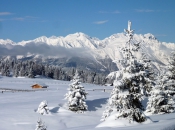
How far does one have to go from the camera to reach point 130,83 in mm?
19141

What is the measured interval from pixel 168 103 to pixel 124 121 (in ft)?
40.5

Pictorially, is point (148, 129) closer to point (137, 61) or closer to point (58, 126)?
point (137, 61)

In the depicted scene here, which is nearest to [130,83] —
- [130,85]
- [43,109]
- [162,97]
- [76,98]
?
[130,85]

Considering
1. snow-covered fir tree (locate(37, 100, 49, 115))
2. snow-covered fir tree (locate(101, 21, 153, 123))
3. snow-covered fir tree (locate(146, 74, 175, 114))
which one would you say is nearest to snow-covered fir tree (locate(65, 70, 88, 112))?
snow-covered fir tree (locate(37, 100, 49, 115))

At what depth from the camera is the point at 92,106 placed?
52188 mm

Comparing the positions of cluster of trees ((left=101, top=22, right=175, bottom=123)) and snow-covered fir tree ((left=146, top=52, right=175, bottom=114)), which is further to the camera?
snow-covered fir tree ((left=146, top=52, right=175, bottom=114))

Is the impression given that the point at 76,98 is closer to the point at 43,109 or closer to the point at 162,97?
the point at 43,109

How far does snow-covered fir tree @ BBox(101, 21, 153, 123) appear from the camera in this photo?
1880 centimetres

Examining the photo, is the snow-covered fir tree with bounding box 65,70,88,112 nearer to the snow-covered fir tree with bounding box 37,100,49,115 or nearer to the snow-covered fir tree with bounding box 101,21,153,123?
the snow-covered fir tree with bounding box 37,100,49,115

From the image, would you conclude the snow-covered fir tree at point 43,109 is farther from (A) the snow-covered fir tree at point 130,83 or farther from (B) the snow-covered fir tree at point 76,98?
(A) the snow-covered fir tree at point 130,83

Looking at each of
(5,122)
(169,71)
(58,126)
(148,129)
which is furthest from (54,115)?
(148,129)

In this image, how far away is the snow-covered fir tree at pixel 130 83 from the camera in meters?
18.8

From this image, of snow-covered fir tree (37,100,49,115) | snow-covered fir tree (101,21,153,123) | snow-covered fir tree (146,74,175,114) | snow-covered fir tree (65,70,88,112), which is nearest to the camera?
snow-covered fir tree (101,21,153,123)

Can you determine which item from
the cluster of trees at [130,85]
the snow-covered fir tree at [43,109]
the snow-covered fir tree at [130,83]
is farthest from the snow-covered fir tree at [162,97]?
the snow-covered fir tree at [43,109]
